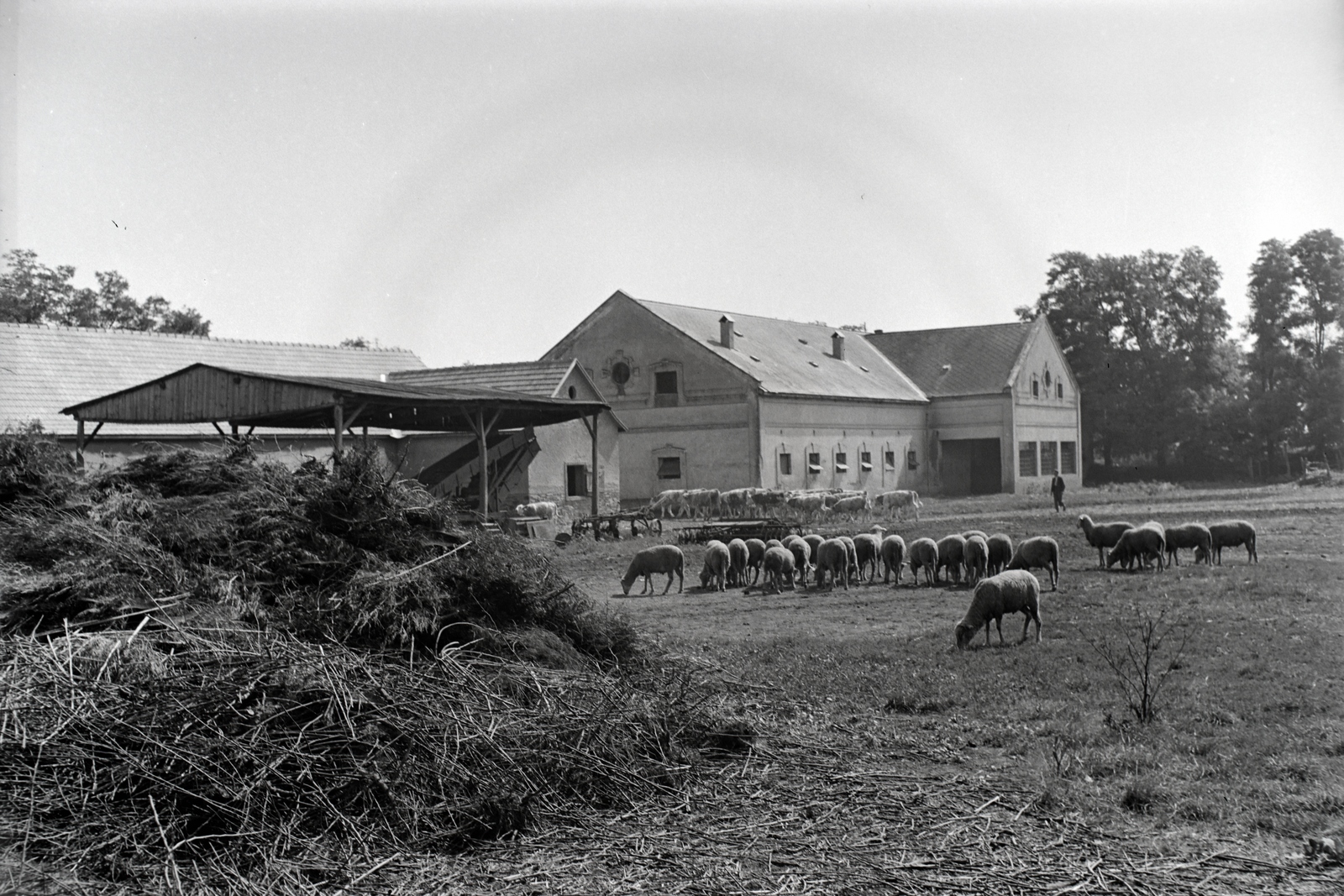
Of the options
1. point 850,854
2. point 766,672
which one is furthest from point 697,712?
point 766,672

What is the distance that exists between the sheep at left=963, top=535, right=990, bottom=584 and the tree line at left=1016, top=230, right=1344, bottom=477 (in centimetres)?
4368

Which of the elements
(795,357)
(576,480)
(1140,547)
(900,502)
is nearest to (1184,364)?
(795,357)

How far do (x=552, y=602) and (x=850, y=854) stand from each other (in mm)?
3764

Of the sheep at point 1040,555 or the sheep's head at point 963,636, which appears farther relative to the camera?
the sheep at point 1040,555

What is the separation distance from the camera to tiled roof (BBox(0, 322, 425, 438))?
95.6 ft

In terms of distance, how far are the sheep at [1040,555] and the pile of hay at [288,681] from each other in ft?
31.7

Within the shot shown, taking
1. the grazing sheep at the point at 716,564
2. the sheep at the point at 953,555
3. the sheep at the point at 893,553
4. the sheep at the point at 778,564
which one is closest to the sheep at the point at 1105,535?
the sheep at the point at 953,555

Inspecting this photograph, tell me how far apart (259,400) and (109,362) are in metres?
13.1

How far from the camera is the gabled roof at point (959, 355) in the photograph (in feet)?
164

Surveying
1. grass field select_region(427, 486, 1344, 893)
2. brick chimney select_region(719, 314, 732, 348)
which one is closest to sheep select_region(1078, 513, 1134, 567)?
grass field select_region(427, 486, 1344, 893)

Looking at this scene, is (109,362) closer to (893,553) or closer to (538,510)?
(538,510)

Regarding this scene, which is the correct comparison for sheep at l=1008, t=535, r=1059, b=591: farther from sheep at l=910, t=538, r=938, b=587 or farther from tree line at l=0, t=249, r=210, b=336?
tree line at l=0, t=249, r=210, b=336

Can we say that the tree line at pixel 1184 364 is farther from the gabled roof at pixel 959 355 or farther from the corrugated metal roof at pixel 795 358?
the corrugated metal roof at pixel 795 358

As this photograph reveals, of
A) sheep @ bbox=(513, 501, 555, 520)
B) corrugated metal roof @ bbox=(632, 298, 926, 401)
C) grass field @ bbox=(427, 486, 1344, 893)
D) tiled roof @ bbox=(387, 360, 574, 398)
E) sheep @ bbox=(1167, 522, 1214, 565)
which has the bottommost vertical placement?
grass field @ bbox=(427, 486, 1344, 893)
